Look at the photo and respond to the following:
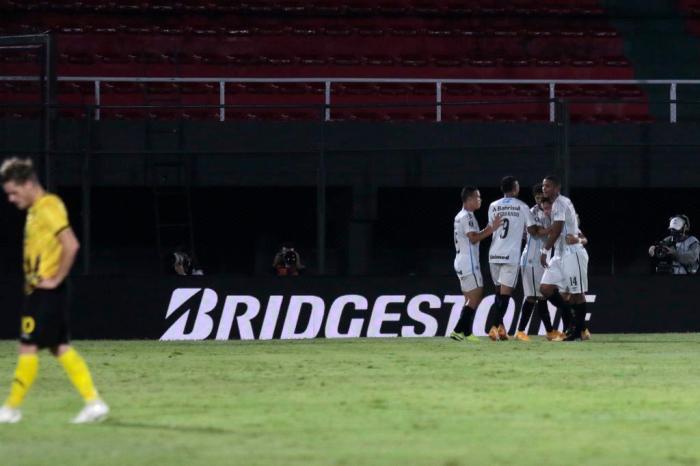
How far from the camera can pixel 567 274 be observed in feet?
56.1

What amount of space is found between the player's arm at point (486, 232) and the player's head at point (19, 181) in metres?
8.66

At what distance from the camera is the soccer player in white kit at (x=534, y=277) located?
57.0 ft

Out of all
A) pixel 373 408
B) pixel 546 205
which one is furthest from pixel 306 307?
pixel 373 408

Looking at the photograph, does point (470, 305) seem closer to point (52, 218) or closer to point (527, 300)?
point (527, 300)

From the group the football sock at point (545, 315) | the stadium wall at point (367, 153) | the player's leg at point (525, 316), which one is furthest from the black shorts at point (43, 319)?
the stadium wall at point (367, 153)

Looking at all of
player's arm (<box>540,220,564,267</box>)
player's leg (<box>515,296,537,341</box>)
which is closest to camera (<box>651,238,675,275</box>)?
player's leg (<box>515,296,537,341</box>)

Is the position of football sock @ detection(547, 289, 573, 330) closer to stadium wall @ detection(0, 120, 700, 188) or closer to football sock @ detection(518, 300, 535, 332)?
football sock @ detection(518, 300, 535, 332)

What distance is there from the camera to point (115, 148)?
2147 cm

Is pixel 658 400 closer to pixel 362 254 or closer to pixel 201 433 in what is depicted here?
pixel 201 433

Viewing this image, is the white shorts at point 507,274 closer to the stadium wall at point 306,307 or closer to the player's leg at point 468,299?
the player's leg at point 468,299

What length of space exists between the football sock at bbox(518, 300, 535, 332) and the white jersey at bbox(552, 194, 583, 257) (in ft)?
2.47

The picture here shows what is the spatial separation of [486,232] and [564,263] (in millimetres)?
1048

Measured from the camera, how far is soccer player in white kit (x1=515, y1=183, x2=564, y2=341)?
684 inches

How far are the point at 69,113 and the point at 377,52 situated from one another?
5.54m
